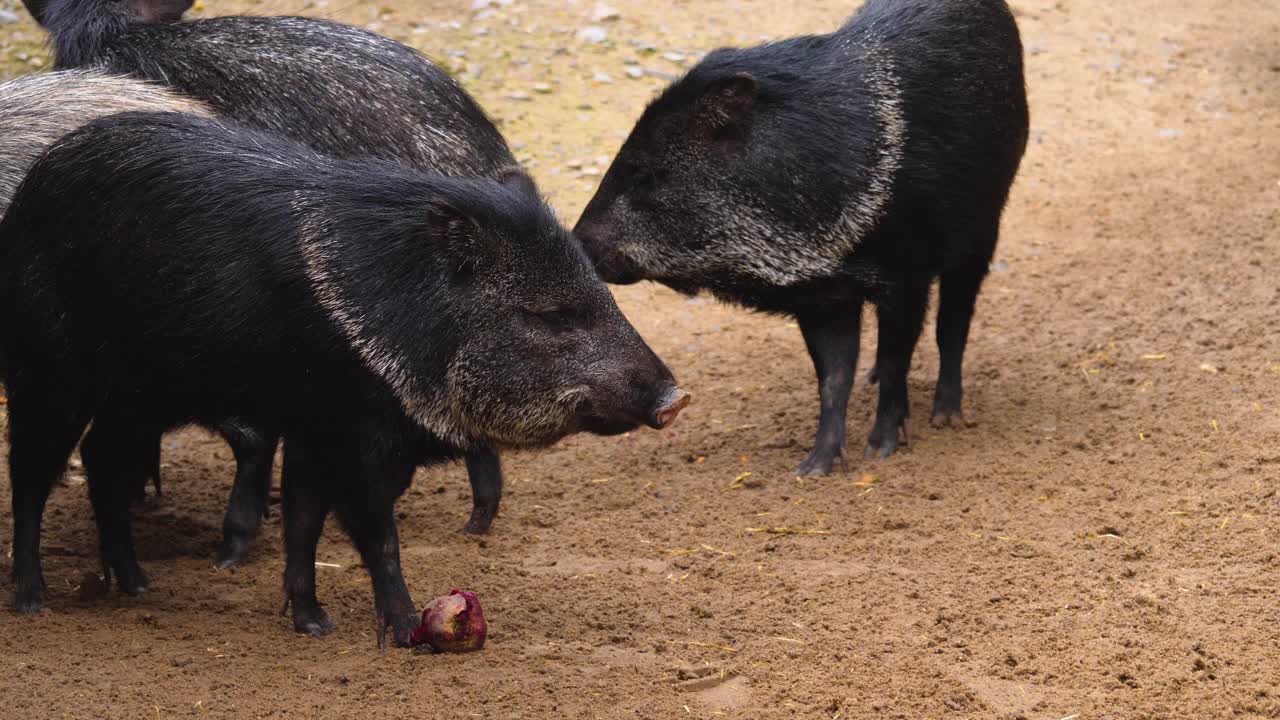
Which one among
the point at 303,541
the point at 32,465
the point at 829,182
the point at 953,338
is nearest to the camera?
the point at 303,541

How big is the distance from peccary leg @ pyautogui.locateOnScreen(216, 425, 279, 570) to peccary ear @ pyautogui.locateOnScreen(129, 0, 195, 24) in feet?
5.96

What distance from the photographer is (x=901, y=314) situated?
5750 millimetres

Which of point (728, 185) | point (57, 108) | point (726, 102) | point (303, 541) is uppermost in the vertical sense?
point (57, 108)

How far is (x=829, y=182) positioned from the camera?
218 inches

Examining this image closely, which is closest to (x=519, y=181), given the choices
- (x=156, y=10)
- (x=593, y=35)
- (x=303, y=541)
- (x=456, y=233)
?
(x=456, y=233)

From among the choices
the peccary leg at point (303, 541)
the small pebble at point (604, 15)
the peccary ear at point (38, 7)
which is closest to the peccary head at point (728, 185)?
the peccary leg at point (303, 541)

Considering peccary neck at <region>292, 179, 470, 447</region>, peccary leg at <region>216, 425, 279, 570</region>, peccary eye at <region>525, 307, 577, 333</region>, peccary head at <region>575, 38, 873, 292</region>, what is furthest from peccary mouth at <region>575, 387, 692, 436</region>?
peccary head at <region>575, 38, 873, 292</region>

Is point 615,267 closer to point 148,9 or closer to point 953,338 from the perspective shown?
point 953,338

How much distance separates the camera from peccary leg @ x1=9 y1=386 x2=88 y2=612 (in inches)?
179

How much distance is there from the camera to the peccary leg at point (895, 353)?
5.72 metres

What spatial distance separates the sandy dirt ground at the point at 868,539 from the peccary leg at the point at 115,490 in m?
0.16

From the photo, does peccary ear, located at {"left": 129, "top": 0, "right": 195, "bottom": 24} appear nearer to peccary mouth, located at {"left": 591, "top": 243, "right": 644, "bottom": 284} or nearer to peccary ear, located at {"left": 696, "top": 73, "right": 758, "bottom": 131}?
peccary mouth, located at {"left": 591, "top": 243, "right": 644, "bottom": 284}

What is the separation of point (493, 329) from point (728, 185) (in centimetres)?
183

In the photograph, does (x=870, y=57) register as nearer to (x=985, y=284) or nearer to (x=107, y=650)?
(x=985, y=284)
